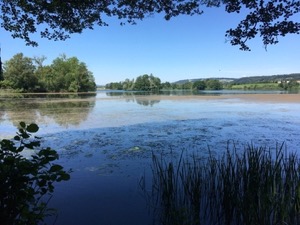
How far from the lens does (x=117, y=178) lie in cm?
543

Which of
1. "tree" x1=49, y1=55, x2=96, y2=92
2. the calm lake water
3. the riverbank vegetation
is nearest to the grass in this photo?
the calm lake water

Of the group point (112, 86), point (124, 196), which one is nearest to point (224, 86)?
point (112, 86)

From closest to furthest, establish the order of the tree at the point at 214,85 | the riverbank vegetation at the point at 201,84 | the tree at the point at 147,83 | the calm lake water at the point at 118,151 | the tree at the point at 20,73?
the calm lake water at the point at 118,151 < the tree at the point at 20,73 < the riverbank vegetation at the point at 201,84 < the tree at the point at 214,85 < the tree at the point at 147,83

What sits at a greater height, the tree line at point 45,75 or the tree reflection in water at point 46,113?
the tree line at point 45,75

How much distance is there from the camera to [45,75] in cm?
7012

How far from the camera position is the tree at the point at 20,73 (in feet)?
193

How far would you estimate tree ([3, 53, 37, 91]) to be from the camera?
193 ft

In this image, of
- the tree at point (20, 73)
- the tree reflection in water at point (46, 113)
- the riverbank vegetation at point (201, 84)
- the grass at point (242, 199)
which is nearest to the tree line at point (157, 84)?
the riverbank vegetation at point (201, 84)

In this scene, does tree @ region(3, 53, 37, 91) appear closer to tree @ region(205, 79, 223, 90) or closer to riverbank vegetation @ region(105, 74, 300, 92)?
riverbank vegetation @ region(105, 74, 300, 92)

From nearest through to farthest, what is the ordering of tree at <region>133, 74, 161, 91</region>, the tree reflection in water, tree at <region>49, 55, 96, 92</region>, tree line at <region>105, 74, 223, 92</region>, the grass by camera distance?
the grass < the tree reflection in water < tree at <region>49, 55, 96, 92</region> < tree line at <region>105, 74, 223, 92</region> < tree at <region>133, 74, 161, 91</region>

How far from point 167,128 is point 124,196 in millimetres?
6996

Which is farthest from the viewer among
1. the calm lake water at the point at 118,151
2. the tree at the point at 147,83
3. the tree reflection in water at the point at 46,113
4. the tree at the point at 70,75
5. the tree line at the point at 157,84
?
the tree at the point at 147,83

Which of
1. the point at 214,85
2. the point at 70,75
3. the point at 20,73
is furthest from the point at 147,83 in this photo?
the point at 20,73

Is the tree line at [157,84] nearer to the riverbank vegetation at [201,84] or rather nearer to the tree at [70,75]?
the riverbank vegetation at [201,84]
